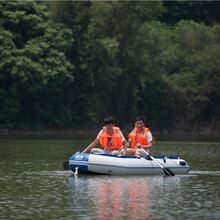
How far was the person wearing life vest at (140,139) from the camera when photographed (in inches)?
774

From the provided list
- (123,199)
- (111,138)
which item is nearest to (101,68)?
(111,138)

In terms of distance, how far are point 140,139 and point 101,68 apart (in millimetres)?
38001

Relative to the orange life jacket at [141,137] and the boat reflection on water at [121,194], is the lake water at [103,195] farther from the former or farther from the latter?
the orange life jacket at [141,137]

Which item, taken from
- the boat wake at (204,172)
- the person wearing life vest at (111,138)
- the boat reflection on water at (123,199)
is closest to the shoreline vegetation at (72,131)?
the boat wake at (204,172)

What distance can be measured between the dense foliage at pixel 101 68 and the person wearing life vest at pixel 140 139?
3163 cm

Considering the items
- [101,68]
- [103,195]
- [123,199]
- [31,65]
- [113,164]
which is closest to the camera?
[123,199]

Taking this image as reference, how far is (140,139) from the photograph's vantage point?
1994 centimetres

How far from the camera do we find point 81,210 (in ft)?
39.4

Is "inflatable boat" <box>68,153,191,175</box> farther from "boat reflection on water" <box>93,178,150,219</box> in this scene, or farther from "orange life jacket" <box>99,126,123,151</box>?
"boat reflection on water" <box>93,178,150,219</box>

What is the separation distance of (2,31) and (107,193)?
131ft

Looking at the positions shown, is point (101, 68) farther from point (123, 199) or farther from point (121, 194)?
point (123, 199)

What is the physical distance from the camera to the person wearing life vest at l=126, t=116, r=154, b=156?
19.7m

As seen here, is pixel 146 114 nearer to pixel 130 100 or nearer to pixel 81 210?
pixel 130 100

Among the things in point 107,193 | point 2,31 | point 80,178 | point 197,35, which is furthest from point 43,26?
point 107,193
